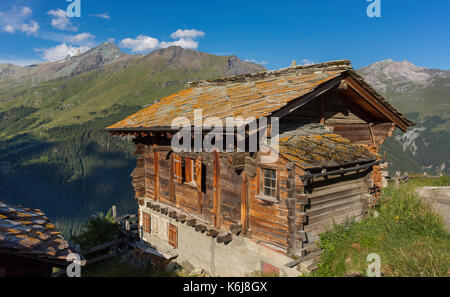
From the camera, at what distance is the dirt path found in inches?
373

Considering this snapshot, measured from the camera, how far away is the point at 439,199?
455 inches

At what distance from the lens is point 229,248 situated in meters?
10.1

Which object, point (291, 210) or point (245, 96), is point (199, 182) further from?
point (291, 210)

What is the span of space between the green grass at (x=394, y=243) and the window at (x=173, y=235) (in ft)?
21.6

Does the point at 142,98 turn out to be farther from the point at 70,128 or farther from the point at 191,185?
the point at 191,185

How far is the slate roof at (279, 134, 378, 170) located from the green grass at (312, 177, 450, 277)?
6.10ft

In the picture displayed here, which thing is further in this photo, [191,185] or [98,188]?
[98,188]

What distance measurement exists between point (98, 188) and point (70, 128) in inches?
2282

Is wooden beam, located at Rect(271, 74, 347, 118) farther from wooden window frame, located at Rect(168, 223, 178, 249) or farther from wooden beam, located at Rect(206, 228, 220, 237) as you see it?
wooden window frame, located at Rect(168, 223, 178, 249)

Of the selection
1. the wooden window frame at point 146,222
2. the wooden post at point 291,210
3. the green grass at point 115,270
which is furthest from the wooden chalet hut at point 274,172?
the green grass at point 115,270

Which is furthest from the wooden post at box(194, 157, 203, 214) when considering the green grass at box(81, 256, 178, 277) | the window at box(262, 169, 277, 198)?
the green grass at box(81, 256, 178, 277)
